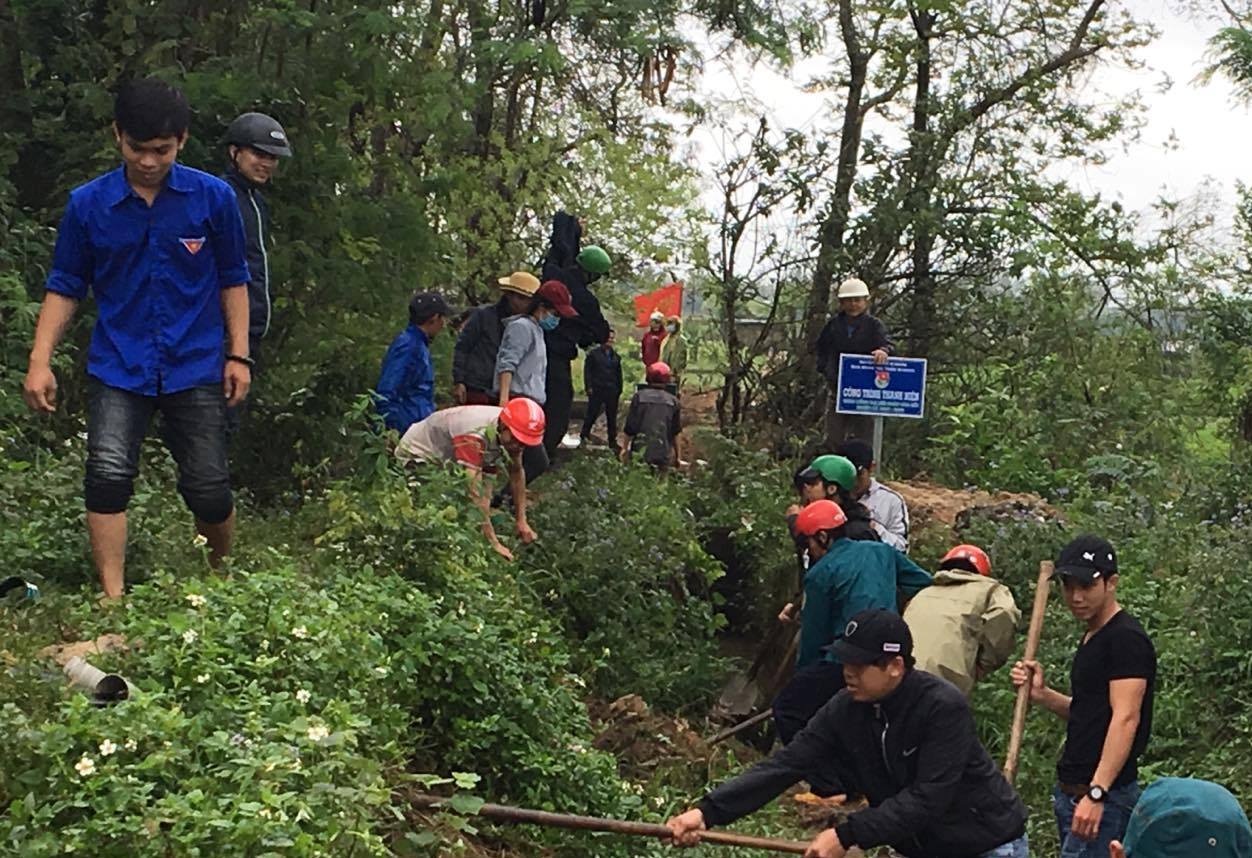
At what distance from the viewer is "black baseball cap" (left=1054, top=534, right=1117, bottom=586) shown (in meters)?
5.39

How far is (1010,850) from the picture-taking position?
4910 mm

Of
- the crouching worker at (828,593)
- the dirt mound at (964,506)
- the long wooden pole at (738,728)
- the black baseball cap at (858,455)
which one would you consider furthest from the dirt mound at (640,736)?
the dirt mound at (964,506)

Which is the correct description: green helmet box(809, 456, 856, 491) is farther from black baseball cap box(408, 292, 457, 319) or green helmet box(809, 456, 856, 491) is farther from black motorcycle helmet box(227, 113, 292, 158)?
black motorcycle helmet box(227, 113, 292, 158)

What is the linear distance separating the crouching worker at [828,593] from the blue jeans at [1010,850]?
6.98 feet

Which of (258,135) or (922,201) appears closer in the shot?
(258,135)

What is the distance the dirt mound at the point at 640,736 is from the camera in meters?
7.65

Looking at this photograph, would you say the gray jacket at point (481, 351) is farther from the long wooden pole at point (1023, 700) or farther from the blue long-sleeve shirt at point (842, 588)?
the long wooden pole at point (1023, 700)

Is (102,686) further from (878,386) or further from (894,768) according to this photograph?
(878,386)

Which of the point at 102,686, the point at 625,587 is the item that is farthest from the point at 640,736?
the point at 102,686

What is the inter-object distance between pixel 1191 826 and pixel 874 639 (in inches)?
76.5

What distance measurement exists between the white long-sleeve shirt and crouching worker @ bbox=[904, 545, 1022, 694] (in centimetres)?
133

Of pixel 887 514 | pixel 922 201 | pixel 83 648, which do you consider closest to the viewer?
pixel 83 648

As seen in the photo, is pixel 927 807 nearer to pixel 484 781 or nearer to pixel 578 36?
pixel 484 781

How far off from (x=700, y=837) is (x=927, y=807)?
0.75 meters
